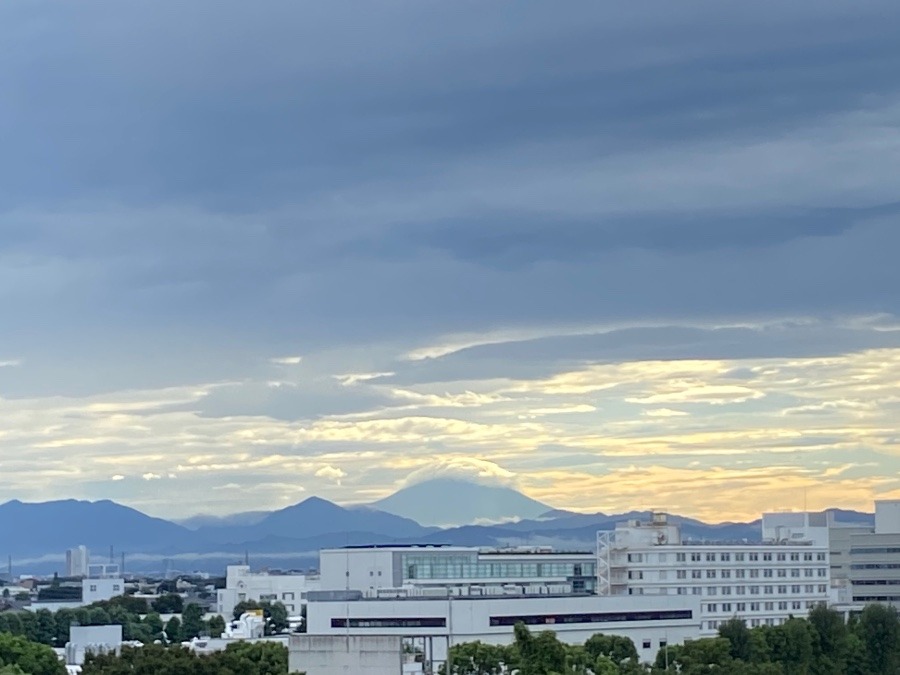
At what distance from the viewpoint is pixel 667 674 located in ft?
255

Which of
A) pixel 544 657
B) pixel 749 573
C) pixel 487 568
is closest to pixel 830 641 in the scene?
pixel 749 573

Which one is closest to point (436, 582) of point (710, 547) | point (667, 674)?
point (710, 547)

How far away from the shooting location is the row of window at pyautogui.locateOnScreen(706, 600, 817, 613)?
128 metres

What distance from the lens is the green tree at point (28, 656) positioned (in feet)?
226

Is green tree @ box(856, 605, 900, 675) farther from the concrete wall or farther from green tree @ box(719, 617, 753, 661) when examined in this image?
the concrete wall

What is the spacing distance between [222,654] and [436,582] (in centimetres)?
7149

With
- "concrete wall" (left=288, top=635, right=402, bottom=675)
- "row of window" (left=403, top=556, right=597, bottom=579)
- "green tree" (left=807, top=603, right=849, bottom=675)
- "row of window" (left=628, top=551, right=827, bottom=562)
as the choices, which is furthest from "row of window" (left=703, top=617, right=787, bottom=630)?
"concrete wall" (left=288, top=635, right=402, bottom=675)

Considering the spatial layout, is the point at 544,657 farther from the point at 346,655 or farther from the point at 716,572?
the point at 716,572

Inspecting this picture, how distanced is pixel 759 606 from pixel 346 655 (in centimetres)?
8249

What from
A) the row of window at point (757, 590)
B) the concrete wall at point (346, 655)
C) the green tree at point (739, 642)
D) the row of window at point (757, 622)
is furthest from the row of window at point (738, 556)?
the concrete wall at point (346, 655)

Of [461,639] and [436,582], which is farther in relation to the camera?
[436,582]

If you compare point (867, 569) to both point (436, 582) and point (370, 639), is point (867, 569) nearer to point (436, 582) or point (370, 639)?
point (436, 582)

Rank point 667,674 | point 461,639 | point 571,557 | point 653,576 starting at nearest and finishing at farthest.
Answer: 1. point 667,674
2. point 461,639
3. point 653,576
4. point 571,557

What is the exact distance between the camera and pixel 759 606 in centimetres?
13350
